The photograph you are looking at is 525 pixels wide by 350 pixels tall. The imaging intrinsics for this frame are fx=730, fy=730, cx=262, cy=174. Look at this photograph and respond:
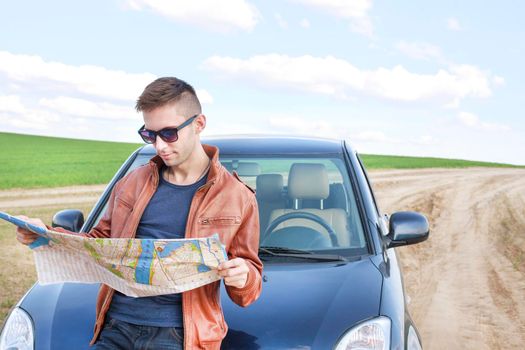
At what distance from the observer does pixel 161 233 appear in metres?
2.73

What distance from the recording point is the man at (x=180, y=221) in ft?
8.66

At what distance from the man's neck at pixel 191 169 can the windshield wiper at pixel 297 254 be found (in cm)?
122

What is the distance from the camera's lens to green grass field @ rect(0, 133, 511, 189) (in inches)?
1036

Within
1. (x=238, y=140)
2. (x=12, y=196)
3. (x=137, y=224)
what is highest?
(x=238, y=140)

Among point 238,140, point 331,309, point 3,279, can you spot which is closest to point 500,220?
point 3,279

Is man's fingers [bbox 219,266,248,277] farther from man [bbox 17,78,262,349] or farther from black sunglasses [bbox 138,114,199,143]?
black sunglasses [bbox 138,114,199,143]

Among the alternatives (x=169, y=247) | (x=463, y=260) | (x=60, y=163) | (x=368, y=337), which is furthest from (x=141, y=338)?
(x=60, y=163)

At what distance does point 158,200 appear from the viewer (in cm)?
279

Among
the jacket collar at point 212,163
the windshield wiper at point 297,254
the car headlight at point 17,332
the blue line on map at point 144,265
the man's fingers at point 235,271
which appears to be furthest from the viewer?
the windshield wiper at point 297,254

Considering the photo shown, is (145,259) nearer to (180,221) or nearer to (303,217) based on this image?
(180,221)

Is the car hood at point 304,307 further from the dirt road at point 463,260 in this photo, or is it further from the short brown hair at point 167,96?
the dirt road at point 463,260

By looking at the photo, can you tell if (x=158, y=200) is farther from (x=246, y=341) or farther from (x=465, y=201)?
(x=465, y=201)

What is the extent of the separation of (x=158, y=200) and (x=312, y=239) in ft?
5.28

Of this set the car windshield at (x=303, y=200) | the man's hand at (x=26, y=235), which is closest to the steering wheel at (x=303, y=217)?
the car windshield at (x=303, y=200)
